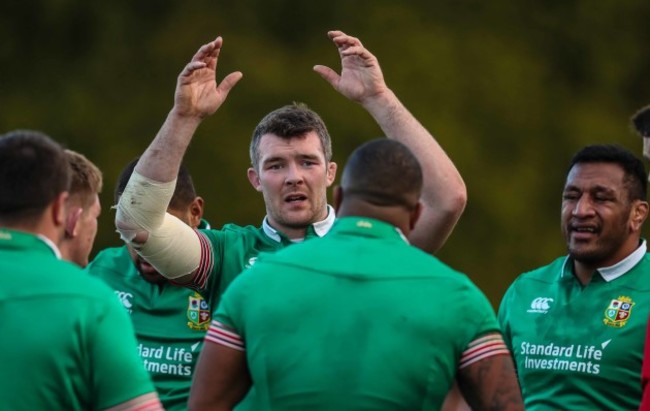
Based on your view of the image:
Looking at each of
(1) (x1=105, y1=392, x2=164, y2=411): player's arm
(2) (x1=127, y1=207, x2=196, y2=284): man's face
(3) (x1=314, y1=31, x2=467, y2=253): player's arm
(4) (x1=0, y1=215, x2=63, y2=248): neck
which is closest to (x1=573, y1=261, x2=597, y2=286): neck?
(3) (x1=314, y1=31, x2=467, y2=253): player's arm

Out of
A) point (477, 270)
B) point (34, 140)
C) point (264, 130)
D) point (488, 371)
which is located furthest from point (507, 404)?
point (477, 270)

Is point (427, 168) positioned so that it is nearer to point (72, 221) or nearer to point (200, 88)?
point (200, 88)

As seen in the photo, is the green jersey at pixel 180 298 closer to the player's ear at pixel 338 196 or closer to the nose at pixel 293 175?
the nose at pixel 293 175

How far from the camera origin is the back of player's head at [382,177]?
163 inches

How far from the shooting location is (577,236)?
18.3 ft

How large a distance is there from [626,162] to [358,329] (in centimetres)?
209

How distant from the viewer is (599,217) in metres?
5.55

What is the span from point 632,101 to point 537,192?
98 cm

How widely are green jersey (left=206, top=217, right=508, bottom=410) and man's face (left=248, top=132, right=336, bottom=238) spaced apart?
1.51 metres

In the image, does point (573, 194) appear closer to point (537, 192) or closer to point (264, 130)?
point (264, 130)

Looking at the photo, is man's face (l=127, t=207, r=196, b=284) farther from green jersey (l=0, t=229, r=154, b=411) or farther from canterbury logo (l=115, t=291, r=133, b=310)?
green jersey (l=0, t=229, r=154, b=411)

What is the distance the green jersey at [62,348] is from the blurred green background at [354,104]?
6.24 meters

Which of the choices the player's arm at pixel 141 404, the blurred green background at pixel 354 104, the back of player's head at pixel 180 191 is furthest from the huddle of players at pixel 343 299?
the blurred green background at pixel 354 104

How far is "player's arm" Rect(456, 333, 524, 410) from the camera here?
158 inches
